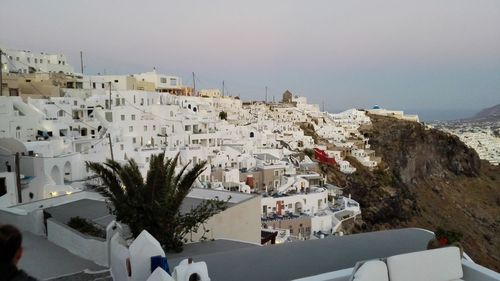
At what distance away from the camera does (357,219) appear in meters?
26.2

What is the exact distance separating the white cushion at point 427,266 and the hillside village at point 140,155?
14.8 ft

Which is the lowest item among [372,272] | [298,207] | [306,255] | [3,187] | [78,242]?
[298,207]

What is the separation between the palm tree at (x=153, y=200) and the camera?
664 cm

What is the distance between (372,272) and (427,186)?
6893 centimetres

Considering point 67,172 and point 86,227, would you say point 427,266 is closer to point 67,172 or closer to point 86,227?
point 86,227

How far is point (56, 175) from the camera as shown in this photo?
739 inches

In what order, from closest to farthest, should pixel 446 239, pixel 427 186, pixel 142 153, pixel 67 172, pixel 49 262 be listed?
pixel 446 239 < pixel 49 262 < pixel 67 172 < pixel 142 153 < pixel 427 186

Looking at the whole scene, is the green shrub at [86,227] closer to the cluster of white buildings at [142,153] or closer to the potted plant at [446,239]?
the cluster of white buildings at [142,153]

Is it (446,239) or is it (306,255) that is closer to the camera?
(446,239)

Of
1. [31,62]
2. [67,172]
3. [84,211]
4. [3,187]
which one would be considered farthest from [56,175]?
[31,62]

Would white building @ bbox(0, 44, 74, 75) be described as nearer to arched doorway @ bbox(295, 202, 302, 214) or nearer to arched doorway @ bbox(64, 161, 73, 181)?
arched doorway @ bbox(64, 161, 73, 181)

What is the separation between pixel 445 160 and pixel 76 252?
76.9 meters

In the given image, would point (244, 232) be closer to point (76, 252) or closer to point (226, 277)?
point (76, 252)

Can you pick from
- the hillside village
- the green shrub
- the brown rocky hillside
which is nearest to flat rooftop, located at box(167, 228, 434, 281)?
the hillside village
